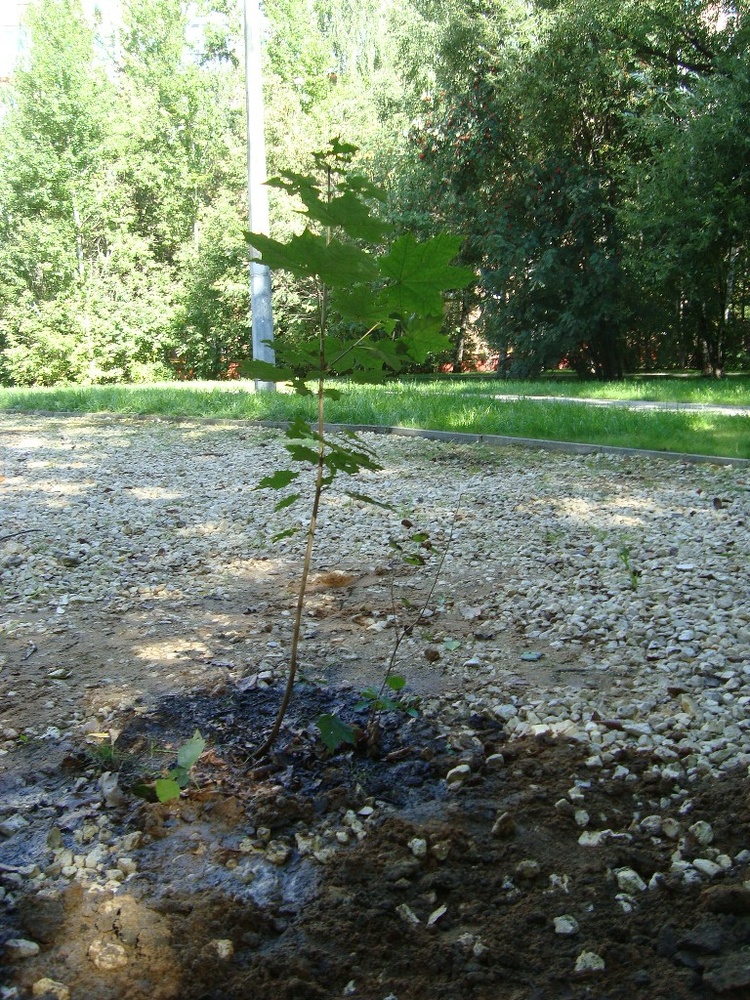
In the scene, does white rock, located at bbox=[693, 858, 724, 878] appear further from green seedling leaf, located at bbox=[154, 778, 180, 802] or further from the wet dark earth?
green seedling leaf, located at bbox=[154, 778, 180, 802]

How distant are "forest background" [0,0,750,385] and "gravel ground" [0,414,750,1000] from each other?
7.76m

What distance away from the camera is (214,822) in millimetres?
1996

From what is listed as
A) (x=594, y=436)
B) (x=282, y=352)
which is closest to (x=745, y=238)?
(x=594, y=436)

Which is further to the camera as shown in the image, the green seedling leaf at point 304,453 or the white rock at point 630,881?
the green seedling leaf at point 304,453

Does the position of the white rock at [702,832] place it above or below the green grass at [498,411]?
below

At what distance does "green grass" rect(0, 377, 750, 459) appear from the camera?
23.8 ft

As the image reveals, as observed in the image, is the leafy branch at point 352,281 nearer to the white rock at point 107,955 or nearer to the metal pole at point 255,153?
the white rock at point 107,955

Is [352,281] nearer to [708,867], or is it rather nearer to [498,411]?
[708,867]

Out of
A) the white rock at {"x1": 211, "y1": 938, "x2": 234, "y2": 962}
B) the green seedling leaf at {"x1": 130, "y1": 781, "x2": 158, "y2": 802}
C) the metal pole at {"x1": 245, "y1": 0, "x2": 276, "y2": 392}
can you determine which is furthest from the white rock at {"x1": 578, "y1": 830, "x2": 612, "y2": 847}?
the metal pole at {"x1": 245, "y1": 0, "x2": 276, "y2": 392}

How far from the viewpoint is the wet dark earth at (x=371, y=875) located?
1521 mm

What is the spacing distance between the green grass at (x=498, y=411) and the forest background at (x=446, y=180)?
2.49 meters

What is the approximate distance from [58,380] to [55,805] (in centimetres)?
1977

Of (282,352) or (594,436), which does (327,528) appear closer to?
(282,352)

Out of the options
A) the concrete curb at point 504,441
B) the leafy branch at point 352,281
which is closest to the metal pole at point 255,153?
the concrete curb at point 504,441
